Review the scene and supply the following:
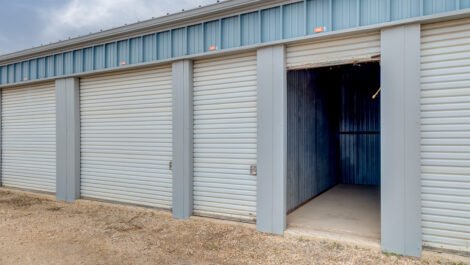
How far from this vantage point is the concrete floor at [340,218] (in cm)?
495

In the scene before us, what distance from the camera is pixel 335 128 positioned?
34.8ft

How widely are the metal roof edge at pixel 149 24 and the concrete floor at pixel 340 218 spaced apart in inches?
164

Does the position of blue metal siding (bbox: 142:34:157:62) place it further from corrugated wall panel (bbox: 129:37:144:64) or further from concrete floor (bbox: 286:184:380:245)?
concrete floor (bbox: 286:184:380:245)

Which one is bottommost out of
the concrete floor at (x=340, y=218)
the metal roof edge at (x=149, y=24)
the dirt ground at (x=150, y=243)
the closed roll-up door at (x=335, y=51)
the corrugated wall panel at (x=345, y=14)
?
the dirt ground at (x=150, y=243)

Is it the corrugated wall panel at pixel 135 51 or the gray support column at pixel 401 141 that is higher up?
the corrugated wall panel at pixel 135 51

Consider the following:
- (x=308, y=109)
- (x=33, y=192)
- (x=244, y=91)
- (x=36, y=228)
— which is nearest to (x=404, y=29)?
(x=244, y=91)

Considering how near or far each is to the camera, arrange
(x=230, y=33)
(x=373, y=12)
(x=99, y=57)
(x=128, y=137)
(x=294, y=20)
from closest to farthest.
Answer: (x=373, y=12) → (x=294, y=20) → (x=230, y=33) → (x=128, y=137) → (x=99, y=57)

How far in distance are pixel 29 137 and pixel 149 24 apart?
567 centimetres

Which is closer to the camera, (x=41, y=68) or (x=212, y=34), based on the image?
(x=212, y=34)

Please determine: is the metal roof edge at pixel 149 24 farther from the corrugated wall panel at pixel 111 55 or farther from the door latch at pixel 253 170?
the door latch at pixel 253 170

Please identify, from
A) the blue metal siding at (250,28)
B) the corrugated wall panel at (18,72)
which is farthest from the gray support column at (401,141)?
the corrugated wall panel at (18,72)

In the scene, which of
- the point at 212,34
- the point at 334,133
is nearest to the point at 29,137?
the point at 212,34

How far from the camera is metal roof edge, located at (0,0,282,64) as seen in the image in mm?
5397

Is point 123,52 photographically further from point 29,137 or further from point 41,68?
point 29,137
